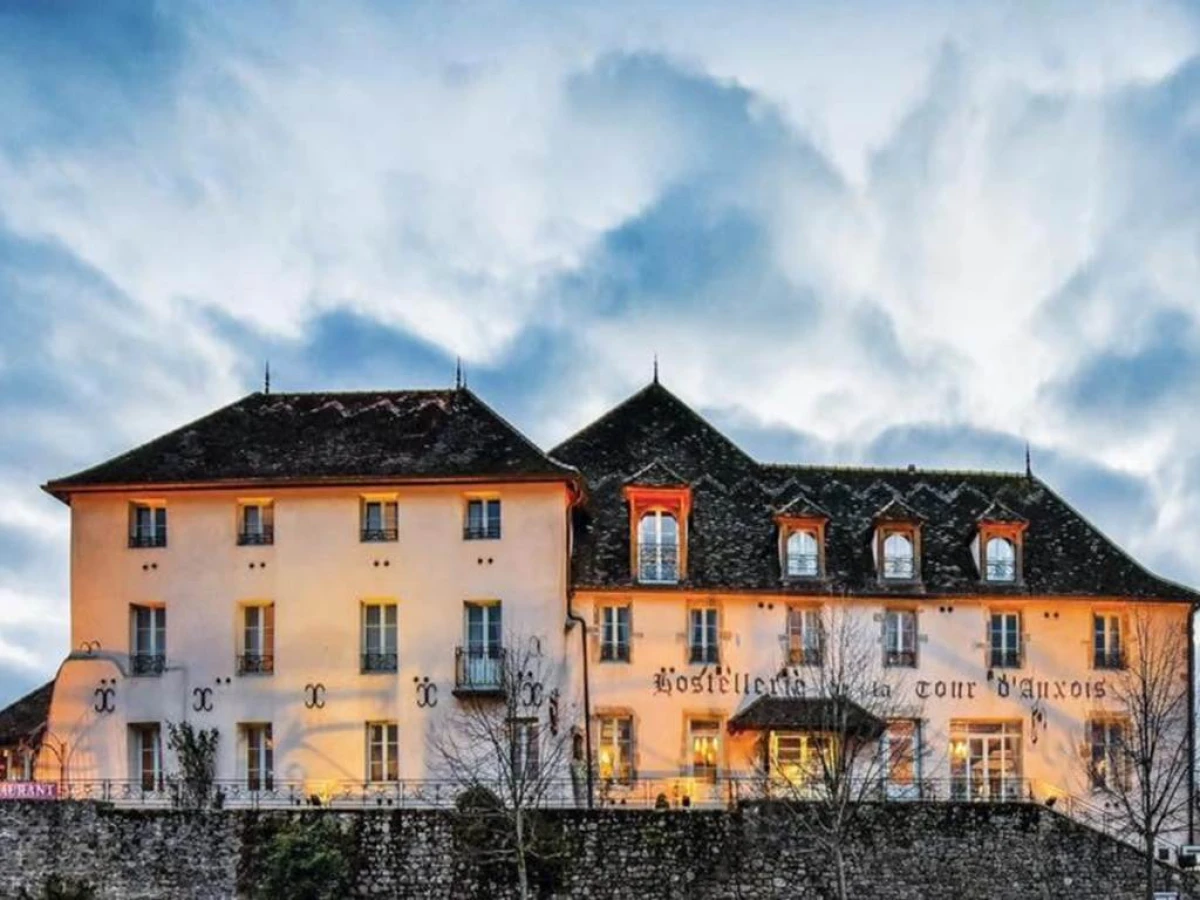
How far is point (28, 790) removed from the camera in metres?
42.0

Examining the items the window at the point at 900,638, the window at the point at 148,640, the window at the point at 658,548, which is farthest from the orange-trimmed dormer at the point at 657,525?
the window at the point at 148,640

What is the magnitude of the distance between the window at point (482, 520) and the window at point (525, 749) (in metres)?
4.89

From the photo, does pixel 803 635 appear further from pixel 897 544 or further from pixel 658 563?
pixel 658 563

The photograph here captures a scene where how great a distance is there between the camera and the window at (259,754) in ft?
151

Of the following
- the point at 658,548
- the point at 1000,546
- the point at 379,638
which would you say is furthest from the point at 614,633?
the point at 1000,546

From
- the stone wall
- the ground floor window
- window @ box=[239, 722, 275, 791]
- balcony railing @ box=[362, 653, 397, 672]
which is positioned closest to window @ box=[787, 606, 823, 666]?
the ground floor window

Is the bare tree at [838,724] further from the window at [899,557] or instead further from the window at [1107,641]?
the window at [1107,641]

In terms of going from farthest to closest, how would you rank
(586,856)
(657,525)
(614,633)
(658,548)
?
1. (657,525)
2. (658,548)
3. (614,633)
4. (586,856)

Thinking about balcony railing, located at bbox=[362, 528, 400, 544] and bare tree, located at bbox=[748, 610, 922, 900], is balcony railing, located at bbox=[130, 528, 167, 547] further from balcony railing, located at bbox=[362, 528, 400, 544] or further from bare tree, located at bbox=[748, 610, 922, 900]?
bare tree, located at bbox=[748, 610, 922, 900]

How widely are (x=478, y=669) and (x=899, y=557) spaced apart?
11.7 metres

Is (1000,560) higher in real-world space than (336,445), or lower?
lower

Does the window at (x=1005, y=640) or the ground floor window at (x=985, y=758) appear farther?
the window at (x=1005, y=640)

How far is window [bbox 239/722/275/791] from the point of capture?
46.0m

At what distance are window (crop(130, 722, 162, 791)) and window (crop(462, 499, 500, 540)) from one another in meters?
9.12
